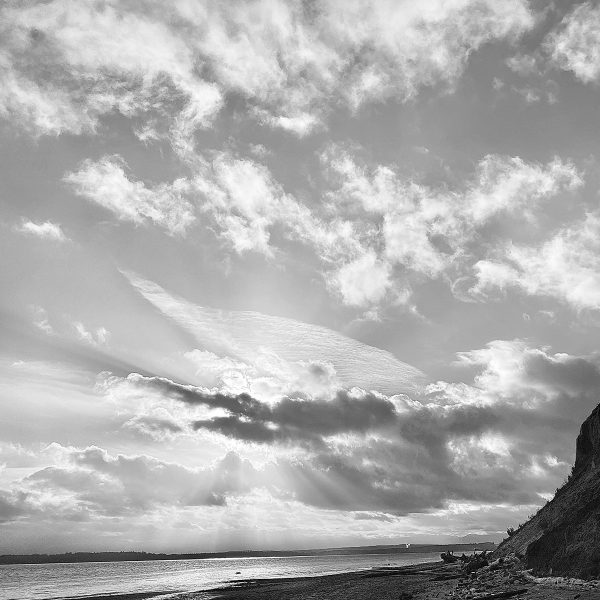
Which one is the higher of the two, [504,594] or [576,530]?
[576,530]

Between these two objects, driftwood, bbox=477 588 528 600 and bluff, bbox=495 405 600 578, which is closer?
driftwood, bbox=477 588 528 600

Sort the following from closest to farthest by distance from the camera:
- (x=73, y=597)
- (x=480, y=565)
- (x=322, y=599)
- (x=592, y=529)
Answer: (x=592, y=529)
(x=322, y=599)
(x=480, y=565)
(x=73, y=597)

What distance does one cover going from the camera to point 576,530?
38031 mm

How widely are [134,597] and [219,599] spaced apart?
61.0ft

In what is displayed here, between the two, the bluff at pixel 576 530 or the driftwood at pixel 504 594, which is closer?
the driftwood at pixel 504 594

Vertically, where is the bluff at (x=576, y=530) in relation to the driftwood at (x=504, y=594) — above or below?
above

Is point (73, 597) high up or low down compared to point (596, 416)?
down

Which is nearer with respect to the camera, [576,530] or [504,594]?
[504,594]

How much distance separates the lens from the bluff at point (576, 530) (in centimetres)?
3500

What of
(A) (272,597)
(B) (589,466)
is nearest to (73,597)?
(A) (272,597)

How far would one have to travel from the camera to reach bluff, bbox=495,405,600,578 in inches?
1378

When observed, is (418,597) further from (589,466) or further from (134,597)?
(134,597)

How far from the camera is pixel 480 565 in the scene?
64812 mm

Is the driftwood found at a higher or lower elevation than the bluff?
lower
